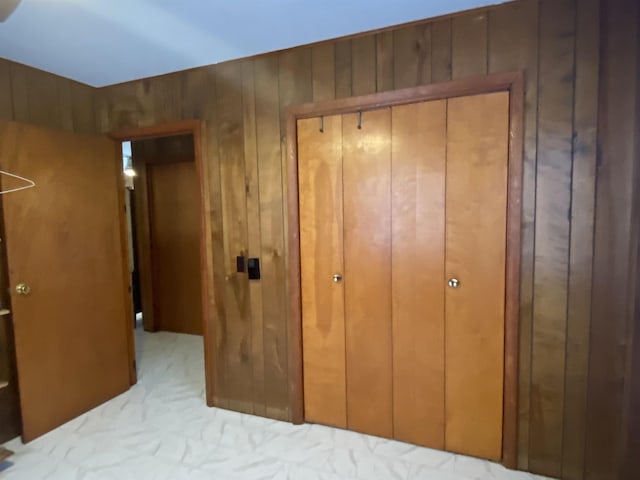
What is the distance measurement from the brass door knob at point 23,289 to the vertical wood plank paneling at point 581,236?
2938mm

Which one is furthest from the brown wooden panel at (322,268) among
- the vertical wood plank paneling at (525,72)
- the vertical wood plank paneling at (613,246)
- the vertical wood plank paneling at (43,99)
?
the vertical wood plank paneling at (43,99)

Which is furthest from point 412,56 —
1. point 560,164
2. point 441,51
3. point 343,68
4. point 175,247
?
point 175,247

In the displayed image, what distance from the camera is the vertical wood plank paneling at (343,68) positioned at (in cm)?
204

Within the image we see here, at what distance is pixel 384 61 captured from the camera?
6.45 ft

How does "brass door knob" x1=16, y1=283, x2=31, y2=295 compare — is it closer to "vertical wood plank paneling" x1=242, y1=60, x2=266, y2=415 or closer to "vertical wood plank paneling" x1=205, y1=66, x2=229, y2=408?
"vertical wood plank paneling" x1=205, y1=66, x2=229, y2=408

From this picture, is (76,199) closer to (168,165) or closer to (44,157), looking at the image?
(44,157)

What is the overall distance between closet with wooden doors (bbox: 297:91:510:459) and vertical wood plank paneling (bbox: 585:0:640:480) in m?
0.39

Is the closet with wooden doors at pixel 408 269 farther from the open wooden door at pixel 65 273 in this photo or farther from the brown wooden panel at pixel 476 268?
the open wooden door at pixel 65 273

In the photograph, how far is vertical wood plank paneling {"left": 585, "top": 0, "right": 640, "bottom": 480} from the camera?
1.59 meters

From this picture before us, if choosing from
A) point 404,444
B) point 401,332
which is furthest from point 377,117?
point 404,444

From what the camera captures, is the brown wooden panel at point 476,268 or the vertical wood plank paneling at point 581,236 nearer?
the vertical wood plank paneling at point 581,236

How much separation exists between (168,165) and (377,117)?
2.83 metres

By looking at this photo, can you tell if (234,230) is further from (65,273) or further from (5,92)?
(5,92)

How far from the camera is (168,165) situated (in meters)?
4.03
